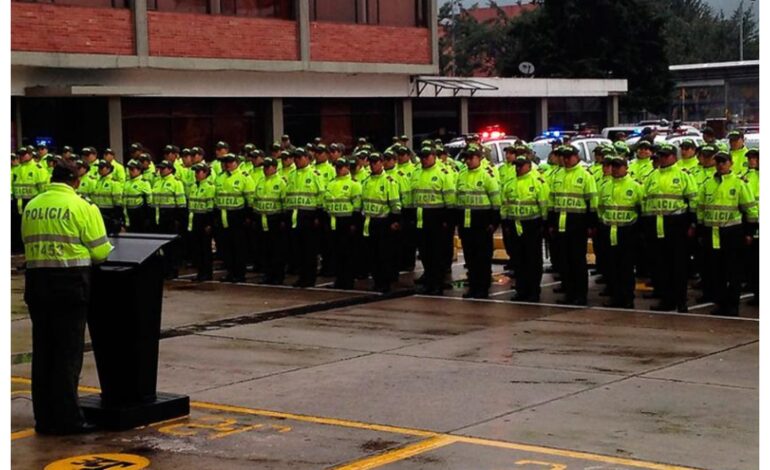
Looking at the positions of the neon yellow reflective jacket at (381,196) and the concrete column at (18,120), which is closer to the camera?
the neon yellow reflective jacket at (381,196)

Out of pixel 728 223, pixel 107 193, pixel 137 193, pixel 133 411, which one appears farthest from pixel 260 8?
pixel 133 411

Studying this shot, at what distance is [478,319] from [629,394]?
447 cm

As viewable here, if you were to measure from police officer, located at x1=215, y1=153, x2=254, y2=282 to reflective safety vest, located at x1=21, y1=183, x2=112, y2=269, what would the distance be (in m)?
9.16

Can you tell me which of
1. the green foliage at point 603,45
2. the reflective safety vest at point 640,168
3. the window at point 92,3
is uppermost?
the green foliage at point 603,45

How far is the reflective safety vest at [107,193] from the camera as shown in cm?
2038

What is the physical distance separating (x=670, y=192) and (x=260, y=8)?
71.1 feet

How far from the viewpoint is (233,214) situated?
740 inches

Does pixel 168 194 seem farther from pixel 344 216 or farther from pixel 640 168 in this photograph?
pixel 640 168

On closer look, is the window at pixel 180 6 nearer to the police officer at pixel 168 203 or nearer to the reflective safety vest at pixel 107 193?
the reflective safety vest at pixel 107 193

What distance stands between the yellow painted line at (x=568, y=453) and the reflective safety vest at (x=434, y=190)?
7998 millimetres

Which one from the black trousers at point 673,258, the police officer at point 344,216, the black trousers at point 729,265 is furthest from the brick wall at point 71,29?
the black trousers at point 729,265

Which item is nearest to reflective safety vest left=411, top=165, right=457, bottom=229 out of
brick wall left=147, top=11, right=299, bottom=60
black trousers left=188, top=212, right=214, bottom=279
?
black trousers left=188, top=212, right=214, bottom=279

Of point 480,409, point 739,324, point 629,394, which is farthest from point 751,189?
point 480,409

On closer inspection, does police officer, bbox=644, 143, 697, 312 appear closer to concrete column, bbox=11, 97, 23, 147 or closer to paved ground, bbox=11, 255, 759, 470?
paved ground, bbox=11, 255, 759, 470
